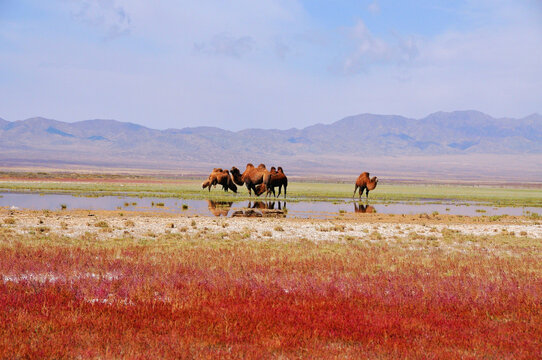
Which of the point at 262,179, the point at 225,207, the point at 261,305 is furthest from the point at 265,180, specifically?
the point at 261,305

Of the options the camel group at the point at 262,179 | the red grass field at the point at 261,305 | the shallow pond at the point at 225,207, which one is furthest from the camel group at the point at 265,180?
the red grass field at the point at 261,305

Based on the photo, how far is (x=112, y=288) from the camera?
10172 mm

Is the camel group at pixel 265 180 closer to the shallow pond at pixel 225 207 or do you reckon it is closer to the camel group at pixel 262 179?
the camel group at pixel 262 179

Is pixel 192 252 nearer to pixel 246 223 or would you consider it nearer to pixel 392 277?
pixel 392 277

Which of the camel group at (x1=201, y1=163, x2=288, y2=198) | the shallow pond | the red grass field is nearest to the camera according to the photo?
the red grass field

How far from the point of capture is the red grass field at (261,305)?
7.10m

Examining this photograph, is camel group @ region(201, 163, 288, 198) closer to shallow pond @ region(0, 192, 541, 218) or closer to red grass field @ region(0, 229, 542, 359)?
shallow pond @ region(0, 192, 541, 218)

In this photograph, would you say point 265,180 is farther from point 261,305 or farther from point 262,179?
point 261,305

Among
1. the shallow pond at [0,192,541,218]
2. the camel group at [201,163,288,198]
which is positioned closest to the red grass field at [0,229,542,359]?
the shallow pond at [0,192,541,218]

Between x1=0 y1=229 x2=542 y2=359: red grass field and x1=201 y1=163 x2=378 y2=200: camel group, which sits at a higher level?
x1=201 y1=163 x2=378 y2=200: camel group

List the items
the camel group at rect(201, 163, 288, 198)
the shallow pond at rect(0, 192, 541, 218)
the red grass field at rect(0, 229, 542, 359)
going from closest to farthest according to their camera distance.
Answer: the red grass field at rect(0, 229, 542, 359)
the shallow pond at rect(0, 192, 541, 218)
the camel group at rect(201, 163, 288, 198)

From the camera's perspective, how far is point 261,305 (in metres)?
9.12

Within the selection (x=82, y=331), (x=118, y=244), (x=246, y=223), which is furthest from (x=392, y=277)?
(x=246, y=223)

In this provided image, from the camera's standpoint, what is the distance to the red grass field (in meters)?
7.10
